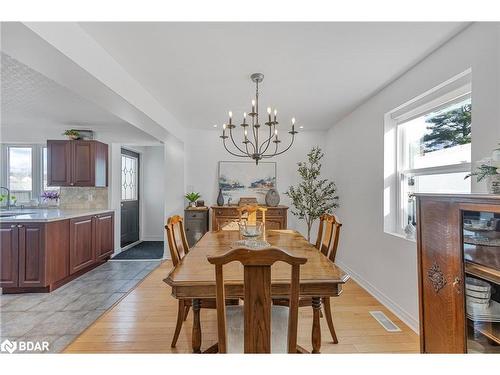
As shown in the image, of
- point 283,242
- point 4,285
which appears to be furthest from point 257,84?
point 4,285

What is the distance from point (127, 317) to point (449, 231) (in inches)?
109

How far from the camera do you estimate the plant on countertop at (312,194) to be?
168 inches

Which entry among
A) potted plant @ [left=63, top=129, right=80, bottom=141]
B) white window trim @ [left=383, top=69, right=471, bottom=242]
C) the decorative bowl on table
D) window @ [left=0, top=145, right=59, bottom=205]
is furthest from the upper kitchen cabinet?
white window trim @ [left=383, top=69, right=471, bottom=242]

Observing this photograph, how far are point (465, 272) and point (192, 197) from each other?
3.87 m

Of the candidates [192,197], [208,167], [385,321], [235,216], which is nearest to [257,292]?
[385,321]

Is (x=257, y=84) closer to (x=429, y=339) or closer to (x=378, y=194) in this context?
(x=378, y=194)

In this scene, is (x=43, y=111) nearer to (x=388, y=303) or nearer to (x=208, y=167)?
(x=208, y=167)

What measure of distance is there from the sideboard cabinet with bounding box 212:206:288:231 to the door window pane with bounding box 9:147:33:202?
3.56m

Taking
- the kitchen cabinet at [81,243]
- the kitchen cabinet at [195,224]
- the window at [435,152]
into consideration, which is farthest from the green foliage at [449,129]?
the kitchen cabinet at [81,243]

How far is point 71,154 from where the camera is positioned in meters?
4.10

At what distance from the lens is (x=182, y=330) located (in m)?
2.25

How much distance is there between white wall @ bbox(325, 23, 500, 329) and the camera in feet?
5.26

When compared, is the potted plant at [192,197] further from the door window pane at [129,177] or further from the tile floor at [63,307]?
the door window pane at [129,177]

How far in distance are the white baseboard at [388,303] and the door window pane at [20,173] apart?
5859 mm
